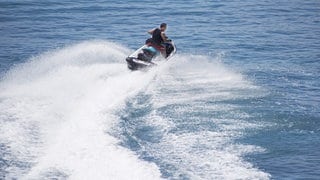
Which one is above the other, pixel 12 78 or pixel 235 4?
pixel 235 4

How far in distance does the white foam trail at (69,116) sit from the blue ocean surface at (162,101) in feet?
0.16

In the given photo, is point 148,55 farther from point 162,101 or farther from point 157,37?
point 162,101

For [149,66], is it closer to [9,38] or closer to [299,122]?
[299,122]

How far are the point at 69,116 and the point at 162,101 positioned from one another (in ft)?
15.3

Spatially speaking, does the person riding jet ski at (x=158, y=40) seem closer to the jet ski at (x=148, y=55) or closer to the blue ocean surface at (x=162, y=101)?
the jet ski at (x=148, y=55)

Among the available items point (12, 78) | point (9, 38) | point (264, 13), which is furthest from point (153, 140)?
point (264, 13)

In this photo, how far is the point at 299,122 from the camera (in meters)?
24.0

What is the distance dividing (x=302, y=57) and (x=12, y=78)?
17.9 m

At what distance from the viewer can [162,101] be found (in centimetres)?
2558

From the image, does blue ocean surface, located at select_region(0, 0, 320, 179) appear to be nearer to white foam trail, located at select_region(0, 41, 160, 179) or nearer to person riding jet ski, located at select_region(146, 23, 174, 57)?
white foam trail, located at select_region(0, 41, 160, 179)

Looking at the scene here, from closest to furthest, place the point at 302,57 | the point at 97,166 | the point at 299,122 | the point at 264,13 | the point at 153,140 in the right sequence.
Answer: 1. the point at 97,166
2. the point at 153,140
3. the point at 299,122
4. the point at 302,57
5. the point at 264,13

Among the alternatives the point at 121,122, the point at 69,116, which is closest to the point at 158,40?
the point at 121,122

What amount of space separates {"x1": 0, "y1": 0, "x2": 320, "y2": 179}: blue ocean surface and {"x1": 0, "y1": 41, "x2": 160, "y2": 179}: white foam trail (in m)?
0.05

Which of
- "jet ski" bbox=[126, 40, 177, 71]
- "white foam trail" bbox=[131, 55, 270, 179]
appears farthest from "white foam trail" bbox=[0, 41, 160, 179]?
"white foam trail" bbox=[131, 55, 270, 179]
